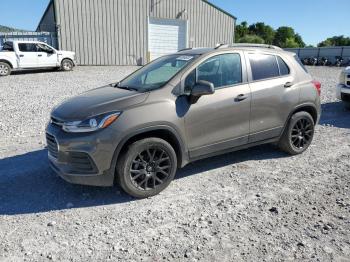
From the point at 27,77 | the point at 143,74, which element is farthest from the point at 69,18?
the point at 143,74

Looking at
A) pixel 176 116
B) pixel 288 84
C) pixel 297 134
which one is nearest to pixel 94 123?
pixel 176 116

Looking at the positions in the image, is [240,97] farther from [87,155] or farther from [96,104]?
[87,155]

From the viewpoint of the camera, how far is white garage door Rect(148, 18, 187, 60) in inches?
933

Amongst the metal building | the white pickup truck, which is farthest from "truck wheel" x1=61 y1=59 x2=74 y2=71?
the metal building

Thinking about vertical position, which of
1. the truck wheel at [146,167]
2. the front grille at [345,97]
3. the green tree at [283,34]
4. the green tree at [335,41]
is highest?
the green tree at [283,34]

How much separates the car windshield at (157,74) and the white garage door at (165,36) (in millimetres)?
19111

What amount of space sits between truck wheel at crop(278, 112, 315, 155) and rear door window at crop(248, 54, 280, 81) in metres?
0.82

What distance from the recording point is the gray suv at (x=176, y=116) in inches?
151

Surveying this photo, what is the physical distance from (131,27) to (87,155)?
20.5 m

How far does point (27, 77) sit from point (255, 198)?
14631 millimetres

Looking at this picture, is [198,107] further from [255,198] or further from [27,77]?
[27,77]

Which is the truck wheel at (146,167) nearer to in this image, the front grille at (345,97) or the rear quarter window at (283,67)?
the rear quarter window at (283,67)

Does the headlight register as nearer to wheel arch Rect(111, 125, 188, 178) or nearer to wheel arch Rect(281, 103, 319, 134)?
wheel arch Rect(111, 125, 188, 178)

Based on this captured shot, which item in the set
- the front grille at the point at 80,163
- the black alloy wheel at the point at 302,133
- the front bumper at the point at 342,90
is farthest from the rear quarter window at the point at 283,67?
the front bumper at the point at 342,90
